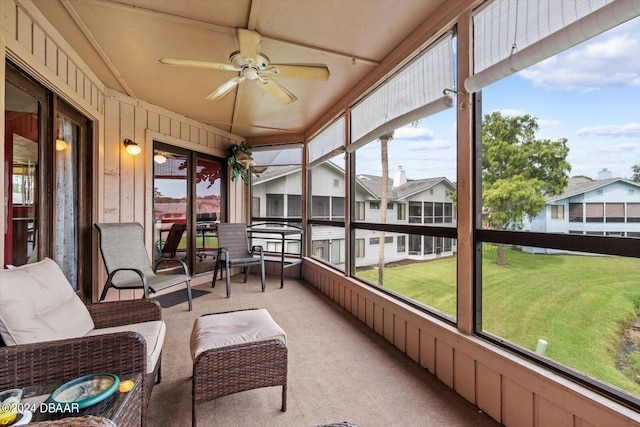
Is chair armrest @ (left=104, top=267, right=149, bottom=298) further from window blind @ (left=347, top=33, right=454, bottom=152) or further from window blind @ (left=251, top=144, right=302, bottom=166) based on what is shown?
window blind @ (left=251, top=144, right=302, bottom=166)

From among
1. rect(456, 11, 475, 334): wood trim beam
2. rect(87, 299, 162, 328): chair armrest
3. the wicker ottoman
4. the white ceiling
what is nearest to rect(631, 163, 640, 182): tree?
rect(456, 11, 475, 334): wood trim beam

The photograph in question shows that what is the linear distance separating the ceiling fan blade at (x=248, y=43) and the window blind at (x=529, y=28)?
149 centimetres

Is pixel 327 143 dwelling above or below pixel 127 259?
above

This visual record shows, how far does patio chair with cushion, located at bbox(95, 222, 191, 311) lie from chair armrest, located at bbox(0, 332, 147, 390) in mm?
1690

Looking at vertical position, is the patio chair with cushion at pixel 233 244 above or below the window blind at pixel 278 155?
below

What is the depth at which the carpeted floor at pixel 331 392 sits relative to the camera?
68.8 inches

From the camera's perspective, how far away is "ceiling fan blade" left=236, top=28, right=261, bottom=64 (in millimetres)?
2141

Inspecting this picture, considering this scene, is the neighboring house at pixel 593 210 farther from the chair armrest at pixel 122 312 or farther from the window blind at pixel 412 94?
the chair armrest at pixel 122 312

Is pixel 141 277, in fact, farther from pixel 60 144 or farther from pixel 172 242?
pixel 172 242

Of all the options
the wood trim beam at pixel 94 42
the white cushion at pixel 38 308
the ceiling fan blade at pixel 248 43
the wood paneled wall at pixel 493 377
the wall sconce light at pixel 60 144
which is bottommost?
the wood paneled wall at pixel 493 377

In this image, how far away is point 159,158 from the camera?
4434 mm

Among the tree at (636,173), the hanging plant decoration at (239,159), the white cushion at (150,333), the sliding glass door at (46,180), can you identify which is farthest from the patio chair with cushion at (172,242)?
the tree at (636,173)

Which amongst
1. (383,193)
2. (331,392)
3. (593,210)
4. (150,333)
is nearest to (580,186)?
(593,210)

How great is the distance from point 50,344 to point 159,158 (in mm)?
3561
